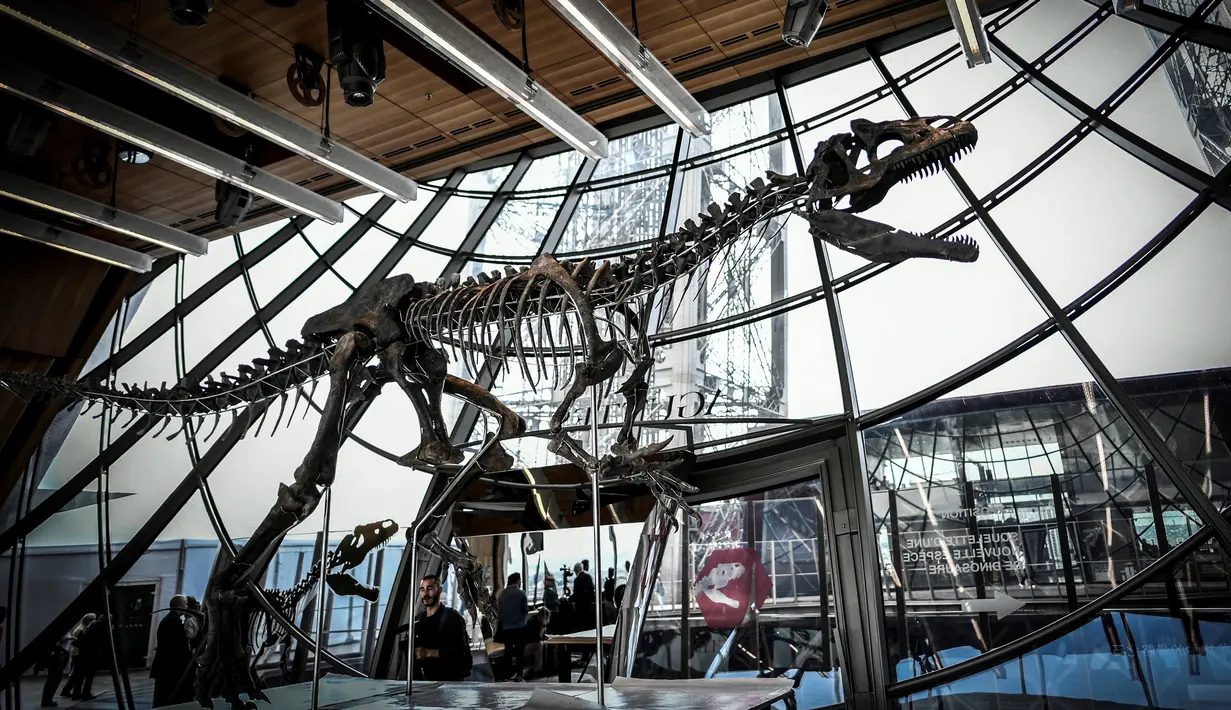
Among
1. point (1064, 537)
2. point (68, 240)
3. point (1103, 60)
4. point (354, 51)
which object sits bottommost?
point (1064, 537)

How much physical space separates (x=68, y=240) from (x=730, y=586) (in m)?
6.87

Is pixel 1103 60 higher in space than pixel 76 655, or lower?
higher

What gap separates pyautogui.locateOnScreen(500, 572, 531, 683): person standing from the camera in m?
7.80

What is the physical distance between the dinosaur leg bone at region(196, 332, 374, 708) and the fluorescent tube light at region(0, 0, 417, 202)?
5.79 ft

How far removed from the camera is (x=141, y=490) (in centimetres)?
889

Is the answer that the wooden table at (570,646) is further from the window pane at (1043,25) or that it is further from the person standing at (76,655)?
the window pane at (1043,25)

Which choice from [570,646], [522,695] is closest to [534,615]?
[570,646]

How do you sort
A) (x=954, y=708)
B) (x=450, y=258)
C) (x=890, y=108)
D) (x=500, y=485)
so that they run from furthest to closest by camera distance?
(x=450, y=258) → (x=500, y=485) → (x=890, y=108) → (x=954, y=708)

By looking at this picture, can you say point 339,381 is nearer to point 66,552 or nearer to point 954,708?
point 954,708

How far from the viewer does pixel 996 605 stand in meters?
5.62

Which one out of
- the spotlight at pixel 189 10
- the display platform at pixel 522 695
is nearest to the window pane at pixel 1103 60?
the display platform at pixel 522 695

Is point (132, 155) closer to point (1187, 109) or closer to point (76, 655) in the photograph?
point (76, 655)

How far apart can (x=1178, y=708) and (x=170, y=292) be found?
34.8ft

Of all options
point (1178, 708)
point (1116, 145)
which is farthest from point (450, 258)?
point (1178, 708)
